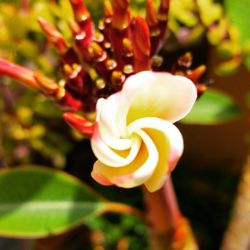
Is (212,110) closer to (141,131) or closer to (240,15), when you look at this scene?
(240,15)

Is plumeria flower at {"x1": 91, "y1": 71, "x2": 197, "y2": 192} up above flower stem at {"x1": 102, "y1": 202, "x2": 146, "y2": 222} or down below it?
above

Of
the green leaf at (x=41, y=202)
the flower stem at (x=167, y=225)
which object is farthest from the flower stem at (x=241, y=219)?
the green leaf at (x=41, y=202)

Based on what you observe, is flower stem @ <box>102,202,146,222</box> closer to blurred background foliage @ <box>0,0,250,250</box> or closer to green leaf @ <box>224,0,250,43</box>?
blurred background foliage @ <box>0,0,250,250</box>

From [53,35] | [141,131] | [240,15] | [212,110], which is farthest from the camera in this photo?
[212,110]

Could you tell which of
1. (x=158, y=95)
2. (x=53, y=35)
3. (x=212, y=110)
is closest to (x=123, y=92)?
(x=158, y=95)

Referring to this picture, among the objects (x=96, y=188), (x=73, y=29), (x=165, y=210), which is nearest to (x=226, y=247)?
(x=165, y=210)

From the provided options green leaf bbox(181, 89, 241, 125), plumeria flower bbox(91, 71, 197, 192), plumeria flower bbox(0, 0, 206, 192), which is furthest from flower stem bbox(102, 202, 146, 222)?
plumeria flower bbox(91, 71, 197, 192)
